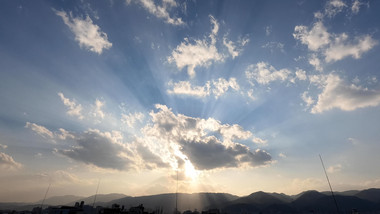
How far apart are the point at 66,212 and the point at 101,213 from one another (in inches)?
661

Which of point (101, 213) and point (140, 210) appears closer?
point (101, 213)

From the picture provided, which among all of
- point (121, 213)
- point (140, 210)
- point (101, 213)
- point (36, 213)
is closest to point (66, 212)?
point (101, 213)

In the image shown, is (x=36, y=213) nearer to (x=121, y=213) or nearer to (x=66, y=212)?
(x=66, y=212)

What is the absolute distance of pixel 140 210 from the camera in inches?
4289

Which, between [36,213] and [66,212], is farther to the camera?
[36,213]

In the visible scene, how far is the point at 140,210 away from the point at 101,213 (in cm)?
2575

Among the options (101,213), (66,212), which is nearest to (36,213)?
(66,212)

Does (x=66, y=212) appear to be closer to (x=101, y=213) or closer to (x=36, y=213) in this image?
(x=101, y=213)

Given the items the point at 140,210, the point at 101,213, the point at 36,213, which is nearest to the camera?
the point at 101,213

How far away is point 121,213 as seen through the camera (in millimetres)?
91500

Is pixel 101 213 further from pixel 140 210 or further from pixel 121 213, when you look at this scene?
pixel 140 210

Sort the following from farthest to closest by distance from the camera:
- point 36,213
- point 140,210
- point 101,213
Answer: point 36,213 < point 140,210 < point 101,213

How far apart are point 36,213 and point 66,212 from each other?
107m

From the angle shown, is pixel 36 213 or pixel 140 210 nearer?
pixel 140 210
